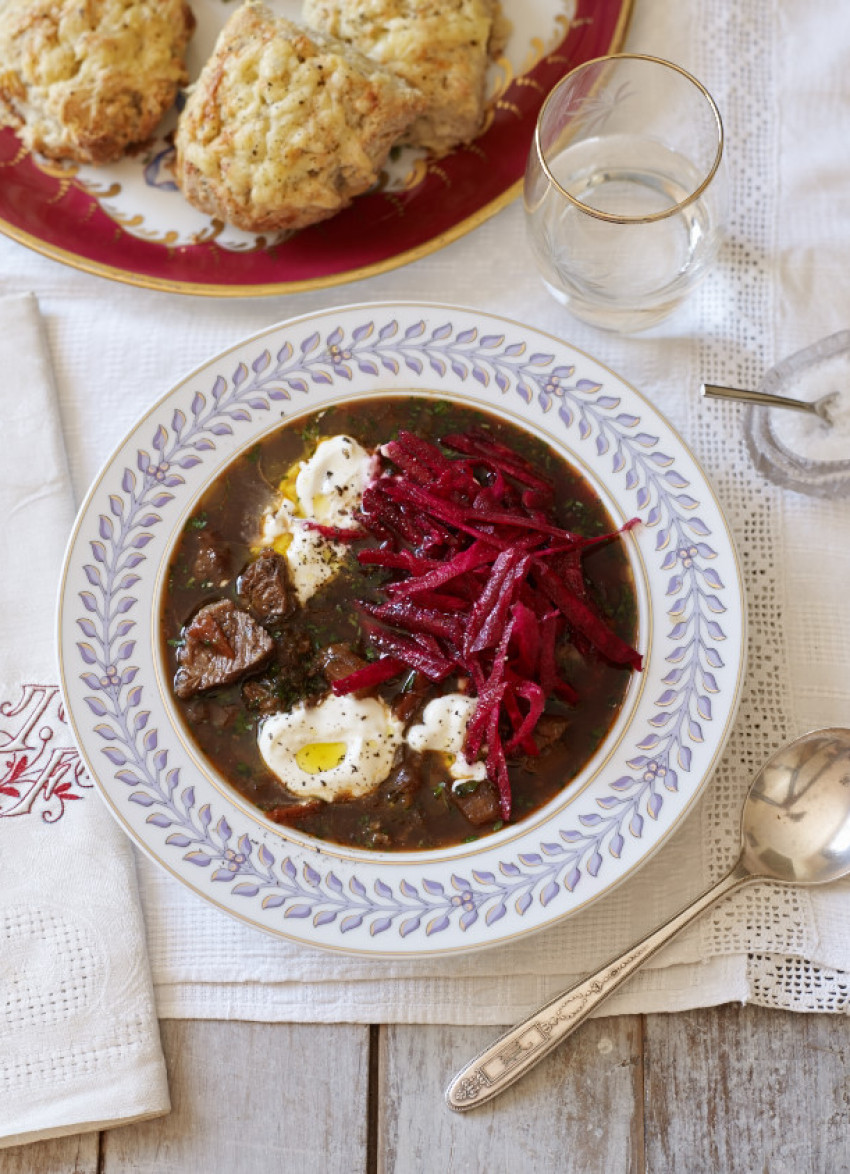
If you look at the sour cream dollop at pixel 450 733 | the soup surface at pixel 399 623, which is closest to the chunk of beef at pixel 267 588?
the soup surface at pixel 399 623

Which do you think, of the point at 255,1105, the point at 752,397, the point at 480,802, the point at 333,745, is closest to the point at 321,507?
the point at 333,745

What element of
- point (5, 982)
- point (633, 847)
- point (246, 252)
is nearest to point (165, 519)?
point (246, 252)

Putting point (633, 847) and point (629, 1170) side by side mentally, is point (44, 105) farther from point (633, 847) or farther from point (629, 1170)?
point (629, 1170)

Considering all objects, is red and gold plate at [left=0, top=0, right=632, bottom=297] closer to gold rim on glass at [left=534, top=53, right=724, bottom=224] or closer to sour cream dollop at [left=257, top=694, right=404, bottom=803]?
gold rim on glass at [left=534, top=53, right=724, bottom=224]

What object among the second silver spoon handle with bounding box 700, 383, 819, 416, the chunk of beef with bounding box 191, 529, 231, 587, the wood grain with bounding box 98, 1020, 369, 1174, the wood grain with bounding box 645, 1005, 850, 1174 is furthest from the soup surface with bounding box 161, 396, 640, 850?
the wood grain with bounding box 645, 1005, 850, 1174

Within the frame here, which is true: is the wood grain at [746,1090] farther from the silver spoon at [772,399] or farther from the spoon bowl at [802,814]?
the silver spoon at [772,399]

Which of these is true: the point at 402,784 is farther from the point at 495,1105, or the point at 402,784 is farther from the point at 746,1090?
the point at 746,1090
